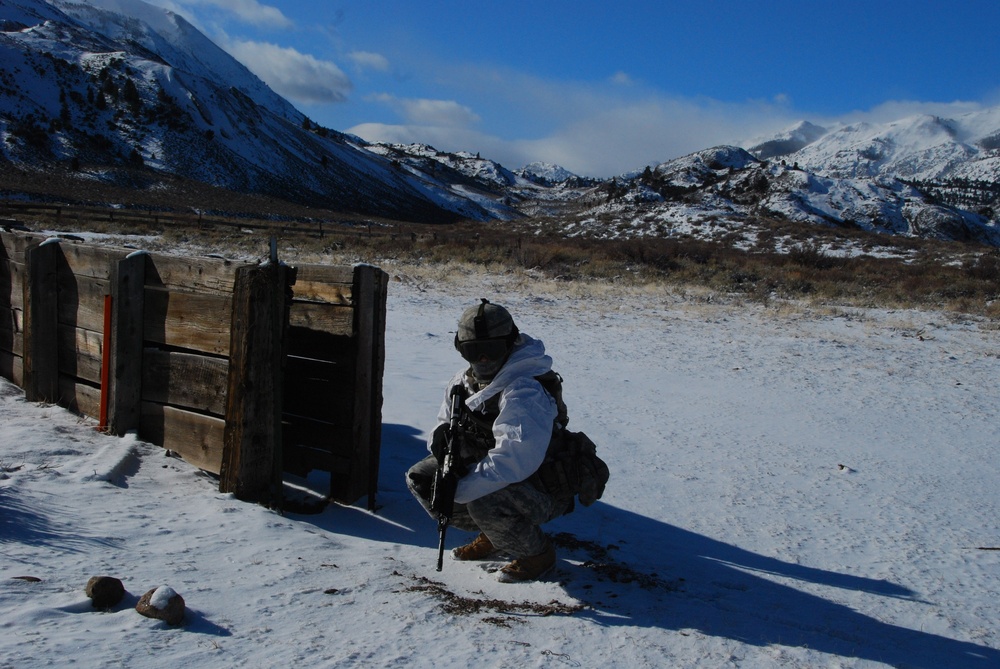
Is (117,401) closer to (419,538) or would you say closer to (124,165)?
(419,538)

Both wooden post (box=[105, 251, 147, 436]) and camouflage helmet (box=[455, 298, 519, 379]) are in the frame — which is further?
wooden post (box=[105, 251, 147, 436])

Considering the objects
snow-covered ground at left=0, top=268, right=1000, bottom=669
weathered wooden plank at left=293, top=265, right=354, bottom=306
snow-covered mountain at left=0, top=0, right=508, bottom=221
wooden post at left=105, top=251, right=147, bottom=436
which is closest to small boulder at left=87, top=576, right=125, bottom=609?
snow-covered ground at left=0, top=268, right=1000, bottom=669

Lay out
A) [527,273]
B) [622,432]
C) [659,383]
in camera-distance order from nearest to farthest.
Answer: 1. [622,432]
2. [659,383]
3. [527,273]

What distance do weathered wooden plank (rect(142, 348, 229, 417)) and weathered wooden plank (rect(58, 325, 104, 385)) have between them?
529 mm

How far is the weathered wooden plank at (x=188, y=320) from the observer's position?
174 inches

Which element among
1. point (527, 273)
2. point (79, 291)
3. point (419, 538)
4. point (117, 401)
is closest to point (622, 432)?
point (419, 538)

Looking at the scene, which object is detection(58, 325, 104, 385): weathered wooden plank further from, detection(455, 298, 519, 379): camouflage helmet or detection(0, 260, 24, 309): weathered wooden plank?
detection(455, 298, 519, 379): camouflage helmet

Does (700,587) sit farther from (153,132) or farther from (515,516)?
(153,132)

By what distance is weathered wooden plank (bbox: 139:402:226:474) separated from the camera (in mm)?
4477

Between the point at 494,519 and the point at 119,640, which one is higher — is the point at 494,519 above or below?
above

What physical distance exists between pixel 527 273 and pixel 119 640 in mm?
17596

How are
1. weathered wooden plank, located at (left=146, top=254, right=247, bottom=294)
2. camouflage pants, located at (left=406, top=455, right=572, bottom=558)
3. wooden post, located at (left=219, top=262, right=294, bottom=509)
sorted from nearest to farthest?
camouflage pants, located at (left=406, top=455, right=572, bottom=558) < wooden post, located at (left=219, top=262, right=294, bottom=509) < weathered wooden plank, located at (left=146, top=254, right=247, bottom=294)

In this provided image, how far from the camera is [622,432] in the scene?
671cm

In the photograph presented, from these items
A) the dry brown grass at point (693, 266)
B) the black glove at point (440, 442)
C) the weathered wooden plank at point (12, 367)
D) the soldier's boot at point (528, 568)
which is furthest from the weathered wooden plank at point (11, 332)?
the dry brown grass at point (693, 266)
